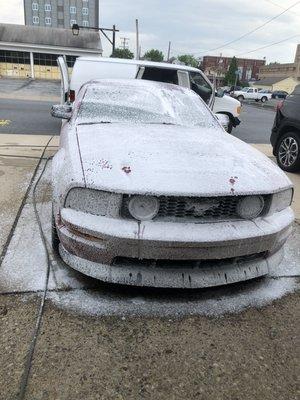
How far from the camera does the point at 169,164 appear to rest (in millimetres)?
2936

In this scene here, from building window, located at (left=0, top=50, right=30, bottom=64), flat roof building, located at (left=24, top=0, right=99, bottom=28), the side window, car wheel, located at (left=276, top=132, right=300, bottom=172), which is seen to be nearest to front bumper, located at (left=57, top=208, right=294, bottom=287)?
car wheel, located at (left=276, top=132, right=300, bottom=172)

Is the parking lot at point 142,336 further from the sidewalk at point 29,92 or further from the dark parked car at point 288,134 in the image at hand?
the sidewalk at point 29,92

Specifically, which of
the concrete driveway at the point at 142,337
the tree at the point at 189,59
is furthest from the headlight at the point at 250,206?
the tree at the point at 189,59

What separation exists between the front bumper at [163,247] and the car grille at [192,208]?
0.07 m

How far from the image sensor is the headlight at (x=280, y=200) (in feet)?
10.1

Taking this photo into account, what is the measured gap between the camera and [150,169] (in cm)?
283

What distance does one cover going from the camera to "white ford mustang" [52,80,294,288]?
2.66m

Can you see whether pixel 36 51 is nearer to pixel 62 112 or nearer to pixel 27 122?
pixel 27 122

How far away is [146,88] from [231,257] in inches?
101

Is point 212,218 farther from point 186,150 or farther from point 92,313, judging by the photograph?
point 92,313

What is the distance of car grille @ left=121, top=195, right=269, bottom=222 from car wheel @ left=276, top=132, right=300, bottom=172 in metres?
4.42

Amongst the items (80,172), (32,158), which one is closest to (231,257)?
(80,172)

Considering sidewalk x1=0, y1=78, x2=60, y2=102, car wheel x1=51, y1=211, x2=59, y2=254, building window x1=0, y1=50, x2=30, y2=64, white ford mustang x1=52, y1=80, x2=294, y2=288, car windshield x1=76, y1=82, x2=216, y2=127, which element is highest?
car windshield x1=76, y1=82, x2=216, y2=127

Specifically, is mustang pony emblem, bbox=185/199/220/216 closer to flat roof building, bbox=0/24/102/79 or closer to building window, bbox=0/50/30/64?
flat roof building, bbox=0/24/102/79
